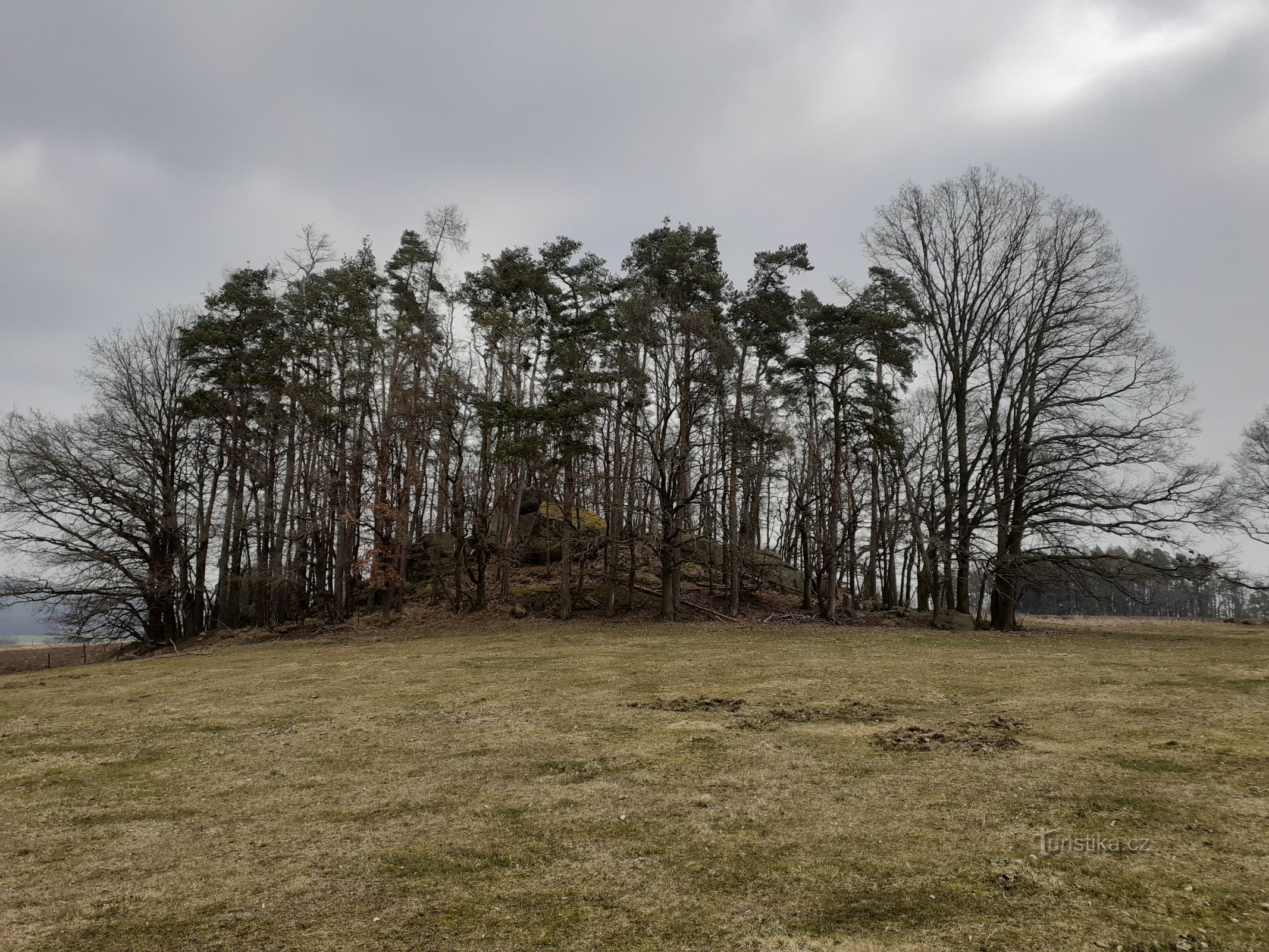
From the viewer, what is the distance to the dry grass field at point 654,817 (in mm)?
3695

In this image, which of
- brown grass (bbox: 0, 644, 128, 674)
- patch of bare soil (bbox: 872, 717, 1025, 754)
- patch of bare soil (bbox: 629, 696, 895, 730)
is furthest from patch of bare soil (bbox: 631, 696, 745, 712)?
brown grass (bbox: 0, 644, 128, 674)

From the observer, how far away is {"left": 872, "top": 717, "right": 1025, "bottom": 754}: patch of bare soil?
7.01 meters

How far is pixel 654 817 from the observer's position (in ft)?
17.5

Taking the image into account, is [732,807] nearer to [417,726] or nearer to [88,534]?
[417,726]

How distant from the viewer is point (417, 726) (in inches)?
350

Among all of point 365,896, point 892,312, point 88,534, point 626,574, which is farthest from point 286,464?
point 365,896

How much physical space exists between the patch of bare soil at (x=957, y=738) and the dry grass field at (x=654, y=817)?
5 centimetres

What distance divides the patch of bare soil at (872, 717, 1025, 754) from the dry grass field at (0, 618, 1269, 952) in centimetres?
5

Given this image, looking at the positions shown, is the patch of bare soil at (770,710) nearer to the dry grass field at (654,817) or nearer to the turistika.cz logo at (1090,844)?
the dry grass field at (654,817)

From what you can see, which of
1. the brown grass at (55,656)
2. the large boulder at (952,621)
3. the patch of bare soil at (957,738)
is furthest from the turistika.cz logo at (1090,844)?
the brown grass at (55,656)

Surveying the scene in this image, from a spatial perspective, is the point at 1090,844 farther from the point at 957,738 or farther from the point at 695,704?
the point at 695,704

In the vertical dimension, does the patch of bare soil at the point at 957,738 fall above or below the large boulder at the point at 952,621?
above

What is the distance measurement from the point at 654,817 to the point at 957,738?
3886 mm

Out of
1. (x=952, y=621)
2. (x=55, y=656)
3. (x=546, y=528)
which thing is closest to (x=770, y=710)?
(x=952, y=621)
